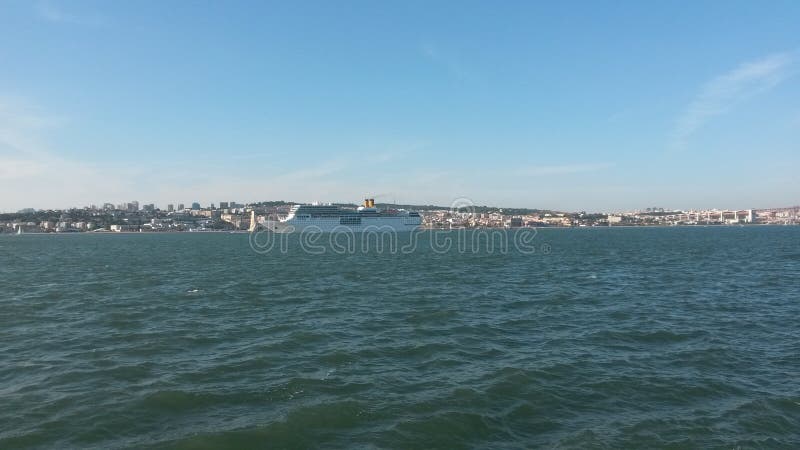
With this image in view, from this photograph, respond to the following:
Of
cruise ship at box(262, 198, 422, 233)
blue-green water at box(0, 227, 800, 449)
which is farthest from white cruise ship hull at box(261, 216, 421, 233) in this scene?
A: blue-green water at box(0, 227, 800, 449)

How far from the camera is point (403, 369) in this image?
12.8 metres

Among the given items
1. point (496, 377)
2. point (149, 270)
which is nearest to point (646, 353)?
point (496, 377)

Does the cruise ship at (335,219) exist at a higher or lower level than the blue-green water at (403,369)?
higher

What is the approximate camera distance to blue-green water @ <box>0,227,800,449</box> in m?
9.10

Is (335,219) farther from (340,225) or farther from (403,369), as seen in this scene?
(403,369)

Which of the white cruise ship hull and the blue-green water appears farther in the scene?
the white cruise ship hull

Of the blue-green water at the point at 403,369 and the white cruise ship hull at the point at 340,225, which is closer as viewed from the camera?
the blue-green water at the point at 403,369

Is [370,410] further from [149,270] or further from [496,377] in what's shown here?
[149,270]

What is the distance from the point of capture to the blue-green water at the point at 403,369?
29.9 ft

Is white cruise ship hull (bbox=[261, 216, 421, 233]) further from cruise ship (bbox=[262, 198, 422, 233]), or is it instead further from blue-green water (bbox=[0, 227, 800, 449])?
blue-green water (bbox=[0, 227, 800, 449])

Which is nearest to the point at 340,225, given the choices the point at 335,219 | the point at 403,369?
the point at 335,219

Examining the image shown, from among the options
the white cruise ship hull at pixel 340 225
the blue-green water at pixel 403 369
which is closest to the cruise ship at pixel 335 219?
the white cruise ship hull at pixel 340 225

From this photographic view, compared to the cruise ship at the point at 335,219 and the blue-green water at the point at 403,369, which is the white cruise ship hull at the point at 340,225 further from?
the blue-green water at the point at 403,369

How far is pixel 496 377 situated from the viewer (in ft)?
39.6
